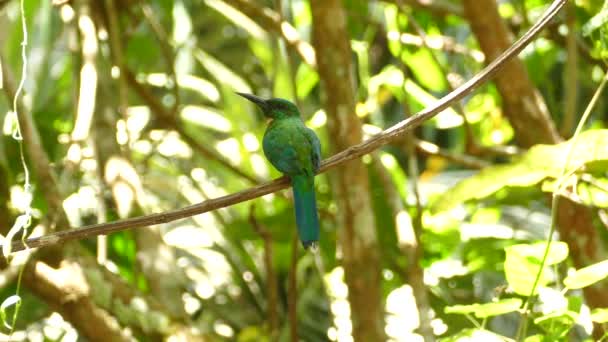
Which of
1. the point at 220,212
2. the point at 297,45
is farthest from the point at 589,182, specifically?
the point at 220,212

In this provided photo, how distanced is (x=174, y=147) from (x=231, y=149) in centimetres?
29

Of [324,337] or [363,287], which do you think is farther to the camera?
[324,337]

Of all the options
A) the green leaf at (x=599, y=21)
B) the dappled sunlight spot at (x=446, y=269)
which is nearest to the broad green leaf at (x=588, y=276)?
the green leaf at (x=599, y=21)

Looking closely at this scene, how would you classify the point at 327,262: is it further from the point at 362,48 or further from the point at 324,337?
the point at 362,48

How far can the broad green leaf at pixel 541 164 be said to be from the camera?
2.31m

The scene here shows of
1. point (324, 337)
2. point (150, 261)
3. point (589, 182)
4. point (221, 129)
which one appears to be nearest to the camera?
point (589, 182)

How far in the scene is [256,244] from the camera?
388cm

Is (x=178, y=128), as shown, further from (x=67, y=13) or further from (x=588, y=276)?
(x=588, y=276)

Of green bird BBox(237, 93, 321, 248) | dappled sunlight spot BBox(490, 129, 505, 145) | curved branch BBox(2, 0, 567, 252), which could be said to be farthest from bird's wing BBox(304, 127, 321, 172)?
dappled sunlight spot BBox(490, 129, 505, 145)

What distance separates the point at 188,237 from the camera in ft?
13.0

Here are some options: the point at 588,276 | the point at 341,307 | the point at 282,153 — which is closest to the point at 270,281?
the point at 341,307

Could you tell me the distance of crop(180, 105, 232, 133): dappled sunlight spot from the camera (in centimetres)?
439

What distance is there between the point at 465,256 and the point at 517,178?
39.8 inches

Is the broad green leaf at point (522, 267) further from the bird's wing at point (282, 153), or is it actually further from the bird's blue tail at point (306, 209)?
the bird's wing at point (282, 153)
